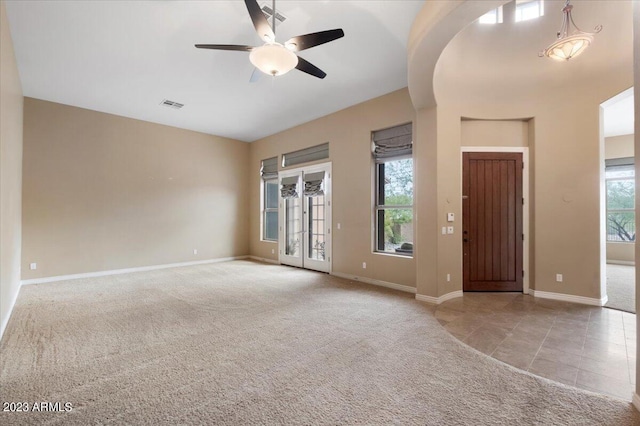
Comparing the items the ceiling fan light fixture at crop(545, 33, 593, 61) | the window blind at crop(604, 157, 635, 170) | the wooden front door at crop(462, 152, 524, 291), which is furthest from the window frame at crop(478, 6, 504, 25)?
the window blind at crop(604, 157, 635, 170)

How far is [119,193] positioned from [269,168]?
357 cm

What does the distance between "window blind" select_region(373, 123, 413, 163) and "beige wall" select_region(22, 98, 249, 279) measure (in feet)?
15.0

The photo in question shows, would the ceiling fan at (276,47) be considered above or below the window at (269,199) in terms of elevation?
above

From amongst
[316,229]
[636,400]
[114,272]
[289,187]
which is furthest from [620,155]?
[114,272]

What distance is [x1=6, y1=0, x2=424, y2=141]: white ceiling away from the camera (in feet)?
9.86

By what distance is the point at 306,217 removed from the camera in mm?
6758

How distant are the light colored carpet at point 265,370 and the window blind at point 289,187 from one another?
3443 millimetres

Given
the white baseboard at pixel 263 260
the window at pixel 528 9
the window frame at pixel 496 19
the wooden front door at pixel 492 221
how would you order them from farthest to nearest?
the white baseboard at pixel 263 260 → the wooden front door at pixel 492 221 → the window frame at pixel 496 19 → the window at pixel 528 9

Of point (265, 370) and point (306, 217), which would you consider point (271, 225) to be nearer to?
point (306, 217)

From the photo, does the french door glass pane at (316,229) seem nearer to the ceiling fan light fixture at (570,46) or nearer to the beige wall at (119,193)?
the beige wall at (119,193)

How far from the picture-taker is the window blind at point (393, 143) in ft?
15.8

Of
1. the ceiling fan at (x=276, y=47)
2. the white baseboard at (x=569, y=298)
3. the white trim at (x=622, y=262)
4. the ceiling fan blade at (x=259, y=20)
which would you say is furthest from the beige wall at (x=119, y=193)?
the white trim at (x=622, y=262)

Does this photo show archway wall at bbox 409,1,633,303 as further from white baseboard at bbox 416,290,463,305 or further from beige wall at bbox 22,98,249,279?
beige wall at bbox 22,98,249,279

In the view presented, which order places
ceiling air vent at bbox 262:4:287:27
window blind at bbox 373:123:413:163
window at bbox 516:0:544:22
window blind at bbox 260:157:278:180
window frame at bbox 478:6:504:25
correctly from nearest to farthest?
1. ceiling air vent at bbox 262:4:287:27
2. window at bbox 516:0:544:22
3. window frame at bbox 478:6:504:25
4. window blind at bbox 373:123:413:163
5. window blind at bbox 260:157:278:180
